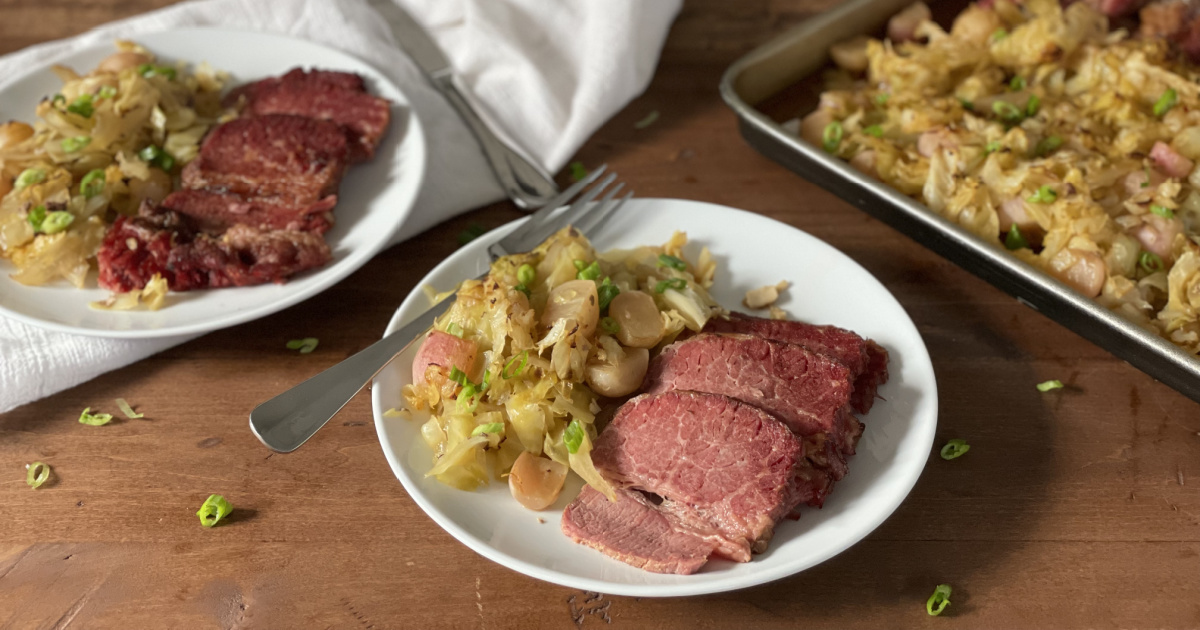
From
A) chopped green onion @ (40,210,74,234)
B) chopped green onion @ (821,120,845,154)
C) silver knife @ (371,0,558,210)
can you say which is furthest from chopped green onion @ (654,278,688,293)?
chopped green onion @ (40,210,74,234)

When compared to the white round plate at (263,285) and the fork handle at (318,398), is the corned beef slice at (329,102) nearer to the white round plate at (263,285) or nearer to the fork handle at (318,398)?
the white round plate at (263,285)

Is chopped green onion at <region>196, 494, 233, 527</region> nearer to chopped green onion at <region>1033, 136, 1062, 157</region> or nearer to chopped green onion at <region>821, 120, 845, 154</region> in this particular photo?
chopped green onion at <region>821, 120, 845, 154</region>

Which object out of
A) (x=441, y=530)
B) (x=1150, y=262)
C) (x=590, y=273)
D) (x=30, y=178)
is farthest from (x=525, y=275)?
(x=1150, y=262)

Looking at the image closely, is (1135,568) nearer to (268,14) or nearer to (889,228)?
(889,228)

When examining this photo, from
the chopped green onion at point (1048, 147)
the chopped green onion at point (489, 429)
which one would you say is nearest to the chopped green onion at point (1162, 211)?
the chopped green onion at point (1048, 147)

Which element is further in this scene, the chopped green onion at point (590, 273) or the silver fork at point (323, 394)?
the chopped green onion at point (590, 273)

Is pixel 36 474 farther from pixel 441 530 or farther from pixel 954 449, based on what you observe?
pixel 954 449
